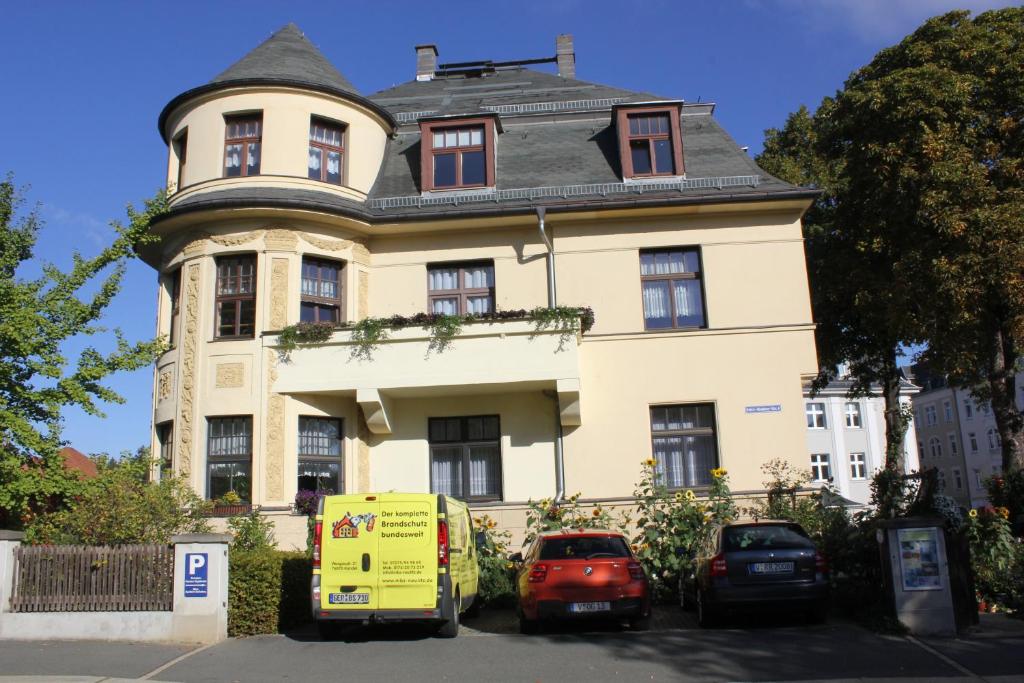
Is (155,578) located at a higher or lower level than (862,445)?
lower

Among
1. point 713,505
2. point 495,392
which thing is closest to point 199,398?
point 495,392

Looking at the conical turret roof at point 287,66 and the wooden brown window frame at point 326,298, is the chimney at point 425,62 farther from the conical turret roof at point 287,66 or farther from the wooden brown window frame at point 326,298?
the wooden brown window frame at point 326,298

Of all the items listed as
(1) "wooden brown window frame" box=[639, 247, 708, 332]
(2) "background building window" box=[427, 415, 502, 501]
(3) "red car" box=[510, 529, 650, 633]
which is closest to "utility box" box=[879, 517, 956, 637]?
(3) "red car" box=[510, 529, 650, 633]

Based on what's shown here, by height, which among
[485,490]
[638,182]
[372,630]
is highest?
[638,182]

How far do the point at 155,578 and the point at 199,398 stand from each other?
19.6 ft

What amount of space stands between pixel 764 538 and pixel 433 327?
796cm

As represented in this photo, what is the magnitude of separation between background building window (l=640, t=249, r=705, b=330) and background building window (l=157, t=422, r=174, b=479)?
1006cm

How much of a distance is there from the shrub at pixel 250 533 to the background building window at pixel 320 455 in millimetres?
1582

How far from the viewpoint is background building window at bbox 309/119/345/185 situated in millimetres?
19000

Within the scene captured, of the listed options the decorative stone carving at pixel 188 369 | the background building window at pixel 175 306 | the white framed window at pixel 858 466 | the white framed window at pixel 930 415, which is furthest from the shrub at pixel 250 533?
the white framed window at pixel 930 415

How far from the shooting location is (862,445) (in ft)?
207

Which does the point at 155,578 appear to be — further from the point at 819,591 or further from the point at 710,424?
the point at 710,424

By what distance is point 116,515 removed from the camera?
1293 centimetres

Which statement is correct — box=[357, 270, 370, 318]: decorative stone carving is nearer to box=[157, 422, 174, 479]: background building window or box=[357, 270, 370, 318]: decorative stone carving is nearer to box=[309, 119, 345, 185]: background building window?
box=[309, 119, 345, 185]: background building window
